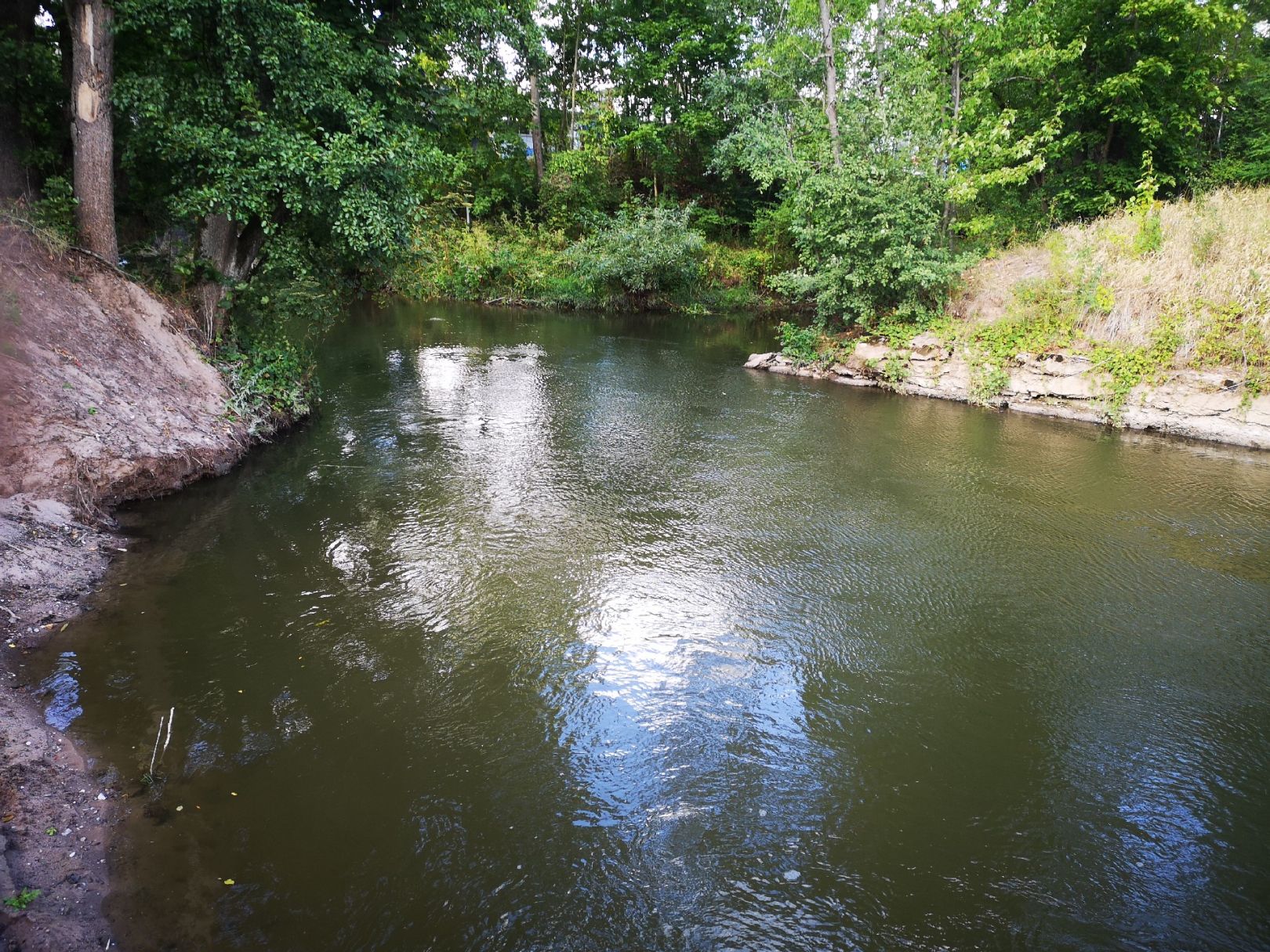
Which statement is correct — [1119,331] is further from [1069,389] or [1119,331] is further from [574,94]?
[574,94]

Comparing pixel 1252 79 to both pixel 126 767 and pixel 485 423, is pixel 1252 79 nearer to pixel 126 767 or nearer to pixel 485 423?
pixel 485 423

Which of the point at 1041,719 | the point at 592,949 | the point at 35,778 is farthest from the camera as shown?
the point at 1041,719

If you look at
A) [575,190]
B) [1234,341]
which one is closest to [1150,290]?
[1234,341]

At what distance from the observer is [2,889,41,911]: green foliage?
269 cm

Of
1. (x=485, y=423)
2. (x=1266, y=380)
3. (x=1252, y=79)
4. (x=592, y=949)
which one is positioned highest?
(x=1252, y=79)

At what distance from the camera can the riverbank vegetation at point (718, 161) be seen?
8.05 metres

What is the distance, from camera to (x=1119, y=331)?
11.8 metres

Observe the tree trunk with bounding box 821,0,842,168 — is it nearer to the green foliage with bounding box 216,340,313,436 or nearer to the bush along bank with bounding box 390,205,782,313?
the bush along bank with bounding box 390,205,782,313

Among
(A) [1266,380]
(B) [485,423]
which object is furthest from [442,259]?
(A) [1266,380]

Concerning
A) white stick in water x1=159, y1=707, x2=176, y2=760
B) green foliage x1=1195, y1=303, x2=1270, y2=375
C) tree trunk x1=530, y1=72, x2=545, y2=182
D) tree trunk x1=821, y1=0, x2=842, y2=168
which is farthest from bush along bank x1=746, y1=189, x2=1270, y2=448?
tree trunk x1=530, y1=72, x2=545, y2=182

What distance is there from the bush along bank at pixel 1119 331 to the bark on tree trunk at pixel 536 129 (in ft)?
82.5

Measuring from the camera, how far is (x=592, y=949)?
2.92 meters

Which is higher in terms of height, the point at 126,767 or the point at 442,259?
the point at 442,259

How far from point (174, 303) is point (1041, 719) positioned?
Result: 10168 mm
